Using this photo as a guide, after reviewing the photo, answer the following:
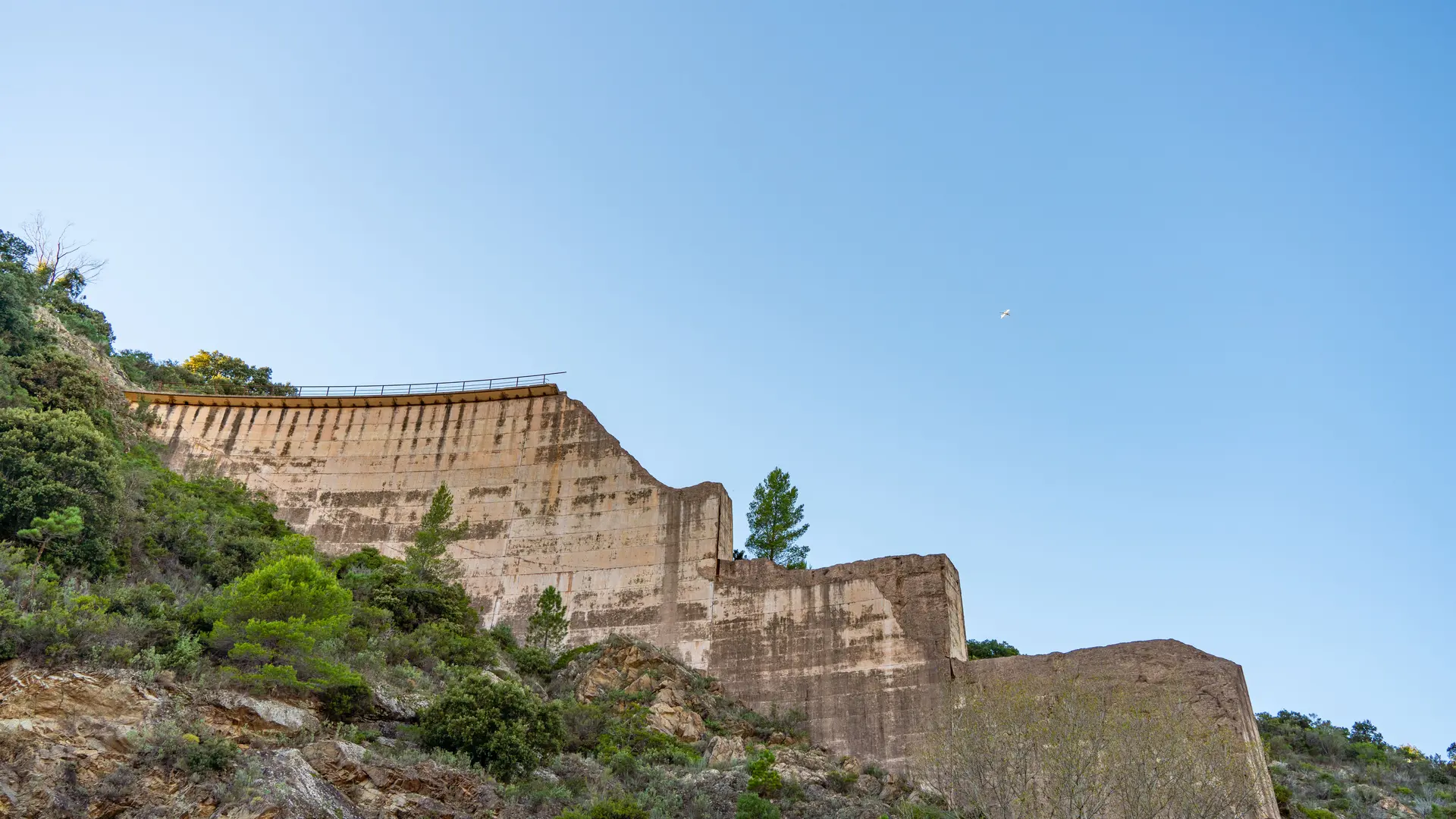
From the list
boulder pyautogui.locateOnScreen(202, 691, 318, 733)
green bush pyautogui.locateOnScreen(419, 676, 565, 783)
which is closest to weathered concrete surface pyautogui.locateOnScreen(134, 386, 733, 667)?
green bush pyautogui.locateOnScreen(419, 676, 565, 783)

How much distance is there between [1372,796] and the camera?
3338 cm

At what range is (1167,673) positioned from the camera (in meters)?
28.6

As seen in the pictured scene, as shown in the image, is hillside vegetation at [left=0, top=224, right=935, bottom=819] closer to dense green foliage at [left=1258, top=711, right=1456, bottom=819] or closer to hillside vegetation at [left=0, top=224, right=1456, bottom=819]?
hillside vegetation at [left=0, top=224, right=1456, bottom=819]

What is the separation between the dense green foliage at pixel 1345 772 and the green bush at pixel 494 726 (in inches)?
827

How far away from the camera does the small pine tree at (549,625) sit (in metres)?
34.2

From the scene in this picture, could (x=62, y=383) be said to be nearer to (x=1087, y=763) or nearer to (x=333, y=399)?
(x=333, y=399)

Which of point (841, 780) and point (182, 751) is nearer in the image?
point (182, 751)

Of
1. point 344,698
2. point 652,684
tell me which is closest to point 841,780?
point 652,684

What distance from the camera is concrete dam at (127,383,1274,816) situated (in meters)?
31.5

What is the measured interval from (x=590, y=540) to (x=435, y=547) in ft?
20.1

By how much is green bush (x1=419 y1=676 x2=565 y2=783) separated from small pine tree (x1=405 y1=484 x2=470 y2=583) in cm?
1031

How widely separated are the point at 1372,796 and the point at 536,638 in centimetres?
2606

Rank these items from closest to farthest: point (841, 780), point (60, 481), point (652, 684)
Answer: point (60, 481)
point (841, 780)
point (652, 684)

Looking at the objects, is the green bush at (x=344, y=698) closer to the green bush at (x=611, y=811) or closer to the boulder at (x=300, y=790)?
the boulder at (x=300, y=790)
